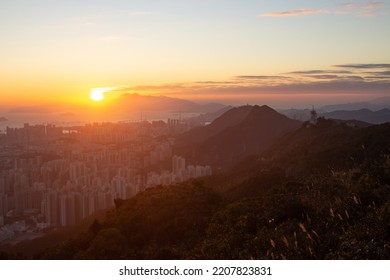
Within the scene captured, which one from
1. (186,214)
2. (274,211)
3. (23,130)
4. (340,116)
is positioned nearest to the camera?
(274,211)

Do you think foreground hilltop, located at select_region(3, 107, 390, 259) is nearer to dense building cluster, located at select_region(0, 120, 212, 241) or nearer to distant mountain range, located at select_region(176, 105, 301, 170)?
dense building cluster, located at select_region(0, 120, 212, 241)

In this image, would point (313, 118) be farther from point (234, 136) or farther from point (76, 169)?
point (76, 169)

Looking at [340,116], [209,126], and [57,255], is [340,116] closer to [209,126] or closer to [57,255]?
[209,126]

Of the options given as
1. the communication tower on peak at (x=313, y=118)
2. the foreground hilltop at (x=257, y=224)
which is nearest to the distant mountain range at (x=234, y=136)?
the communication tower on peak at (x=313, y=118)

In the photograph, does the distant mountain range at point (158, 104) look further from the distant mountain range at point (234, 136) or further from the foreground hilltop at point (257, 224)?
the distant mountain range at point (234, 136)

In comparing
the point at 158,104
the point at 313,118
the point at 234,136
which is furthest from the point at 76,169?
the point at 313,118

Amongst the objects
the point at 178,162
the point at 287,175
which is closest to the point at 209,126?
the point at 178,162
